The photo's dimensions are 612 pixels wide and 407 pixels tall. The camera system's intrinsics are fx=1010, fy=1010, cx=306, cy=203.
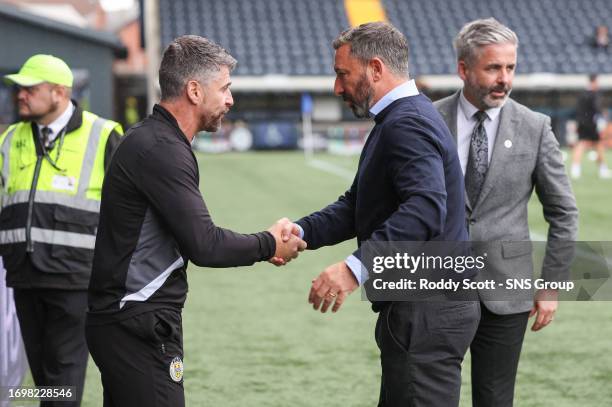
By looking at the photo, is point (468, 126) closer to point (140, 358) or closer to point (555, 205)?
point (555, 205)

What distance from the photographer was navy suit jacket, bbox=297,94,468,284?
296 cm

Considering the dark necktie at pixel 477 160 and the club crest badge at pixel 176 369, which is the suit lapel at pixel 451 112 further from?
the club crest badge at pixel 176 369

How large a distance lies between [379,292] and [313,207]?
11321mm

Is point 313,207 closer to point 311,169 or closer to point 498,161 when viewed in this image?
point 311,169

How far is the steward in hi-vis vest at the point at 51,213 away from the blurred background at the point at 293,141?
47 centimetres

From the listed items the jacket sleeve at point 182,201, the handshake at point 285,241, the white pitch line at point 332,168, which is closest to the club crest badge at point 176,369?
the jacket sleeve at point 182,201

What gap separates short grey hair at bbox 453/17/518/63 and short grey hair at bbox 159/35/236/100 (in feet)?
3.55

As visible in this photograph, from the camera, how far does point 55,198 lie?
457 centimetres

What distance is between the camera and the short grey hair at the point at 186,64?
10.2 feet

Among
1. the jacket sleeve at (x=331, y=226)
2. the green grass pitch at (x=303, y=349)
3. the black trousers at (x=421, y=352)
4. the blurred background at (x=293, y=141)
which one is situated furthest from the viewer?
the blurred background at (x=293, y=141)

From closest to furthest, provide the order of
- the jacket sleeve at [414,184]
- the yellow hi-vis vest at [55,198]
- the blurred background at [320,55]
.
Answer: the jacket sleeve at [414,184], the yellow hi-vis vest at [55,198], the blurred background at [320,55]

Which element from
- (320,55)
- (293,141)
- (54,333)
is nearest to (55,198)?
(54,333)

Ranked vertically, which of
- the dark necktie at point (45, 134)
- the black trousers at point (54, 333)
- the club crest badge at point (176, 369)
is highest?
the dark necktie at point (45, 134)

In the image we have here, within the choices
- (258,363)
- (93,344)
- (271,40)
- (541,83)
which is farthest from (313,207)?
(271,40)
